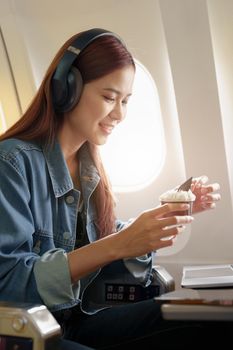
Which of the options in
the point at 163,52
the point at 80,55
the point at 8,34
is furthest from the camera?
the point at 8,34

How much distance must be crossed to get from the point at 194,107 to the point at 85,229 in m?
0.97

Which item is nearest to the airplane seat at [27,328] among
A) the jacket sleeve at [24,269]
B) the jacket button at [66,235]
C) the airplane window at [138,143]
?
the jacket sleeve at [24,269]

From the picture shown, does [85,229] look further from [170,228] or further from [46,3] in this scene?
[46,3]

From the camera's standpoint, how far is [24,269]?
3.96 feet

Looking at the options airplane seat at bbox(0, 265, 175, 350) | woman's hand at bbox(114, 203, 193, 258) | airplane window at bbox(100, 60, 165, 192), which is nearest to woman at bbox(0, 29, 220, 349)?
woman's hand at bbox(114, 203, 193, 258)

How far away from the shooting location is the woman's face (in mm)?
1534

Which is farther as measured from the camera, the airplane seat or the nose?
the nose

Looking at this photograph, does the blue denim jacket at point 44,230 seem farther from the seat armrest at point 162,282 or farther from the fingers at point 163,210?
the fingers at point 163,210

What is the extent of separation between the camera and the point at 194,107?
2232 mm

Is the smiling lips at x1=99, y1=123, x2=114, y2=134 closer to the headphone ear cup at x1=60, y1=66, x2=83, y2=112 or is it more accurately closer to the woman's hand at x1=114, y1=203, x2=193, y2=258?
the headphone ear cup at x1=60, y1=66, x2=83, y2=112

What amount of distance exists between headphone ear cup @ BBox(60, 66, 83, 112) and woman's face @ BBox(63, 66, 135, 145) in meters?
0.04

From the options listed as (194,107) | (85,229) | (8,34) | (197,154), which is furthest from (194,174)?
(8,34)

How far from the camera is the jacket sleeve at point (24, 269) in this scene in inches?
47.1

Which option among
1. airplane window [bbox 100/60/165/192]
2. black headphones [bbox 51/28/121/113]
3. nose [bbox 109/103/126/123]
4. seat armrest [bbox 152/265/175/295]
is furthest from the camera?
airplane window [bbox 100/60/165/192]
